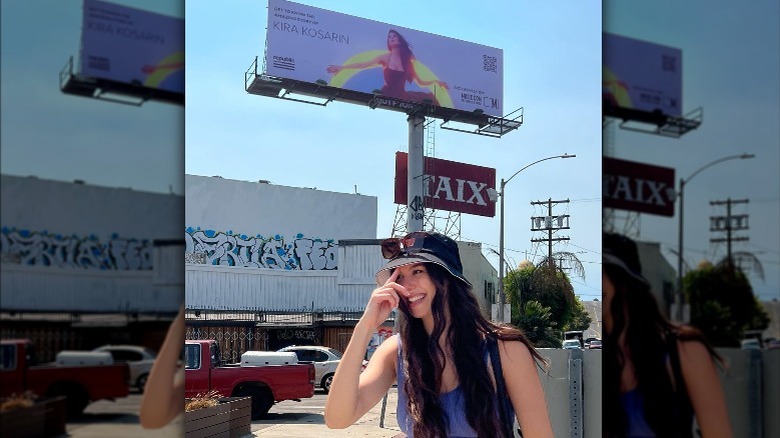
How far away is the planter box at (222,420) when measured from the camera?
741 cm

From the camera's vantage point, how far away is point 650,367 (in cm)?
130

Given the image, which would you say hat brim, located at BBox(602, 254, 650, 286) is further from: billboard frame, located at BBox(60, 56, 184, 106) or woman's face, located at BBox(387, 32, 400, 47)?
woman's face, located at BBox(387, 32, 400, 47)

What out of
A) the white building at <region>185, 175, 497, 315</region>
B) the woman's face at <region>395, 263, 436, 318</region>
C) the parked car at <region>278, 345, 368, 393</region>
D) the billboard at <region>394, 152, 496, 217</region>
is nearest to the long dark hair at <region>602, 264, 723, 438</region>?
the woman's face at <region>395, 263, 436, 318</region>

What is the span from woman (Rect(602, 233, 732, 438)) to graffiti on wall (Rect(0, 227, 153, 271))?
72 cm

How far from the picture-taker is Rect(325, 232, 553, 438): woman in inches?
119

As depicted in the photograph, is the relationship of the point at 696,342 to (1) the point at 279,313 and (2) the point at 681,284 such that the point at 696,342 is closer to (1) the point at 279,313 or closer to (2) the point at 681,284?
(2) the point at 681,284

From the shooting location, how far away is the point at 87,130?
1214 mm

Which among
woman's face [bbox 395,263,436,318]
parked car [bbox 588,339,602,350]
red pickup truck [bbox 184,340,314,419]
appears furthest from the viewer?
red pickup truck [bbox 184,340,314,419]

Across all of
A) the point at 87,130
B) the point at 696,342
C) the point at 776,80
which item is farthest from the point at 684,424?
the point at 87,130

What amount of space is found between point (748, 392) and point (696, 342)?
0.15 m

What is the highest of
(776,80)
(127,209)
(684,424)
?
(776,80)

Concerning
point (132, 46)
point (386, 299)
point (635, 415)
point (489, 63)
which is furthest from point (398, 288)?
point (489, 63)

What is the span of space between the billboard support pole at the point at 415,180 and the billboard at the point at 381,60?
1.71ft

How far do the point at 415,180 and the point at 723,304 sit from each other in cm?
685
